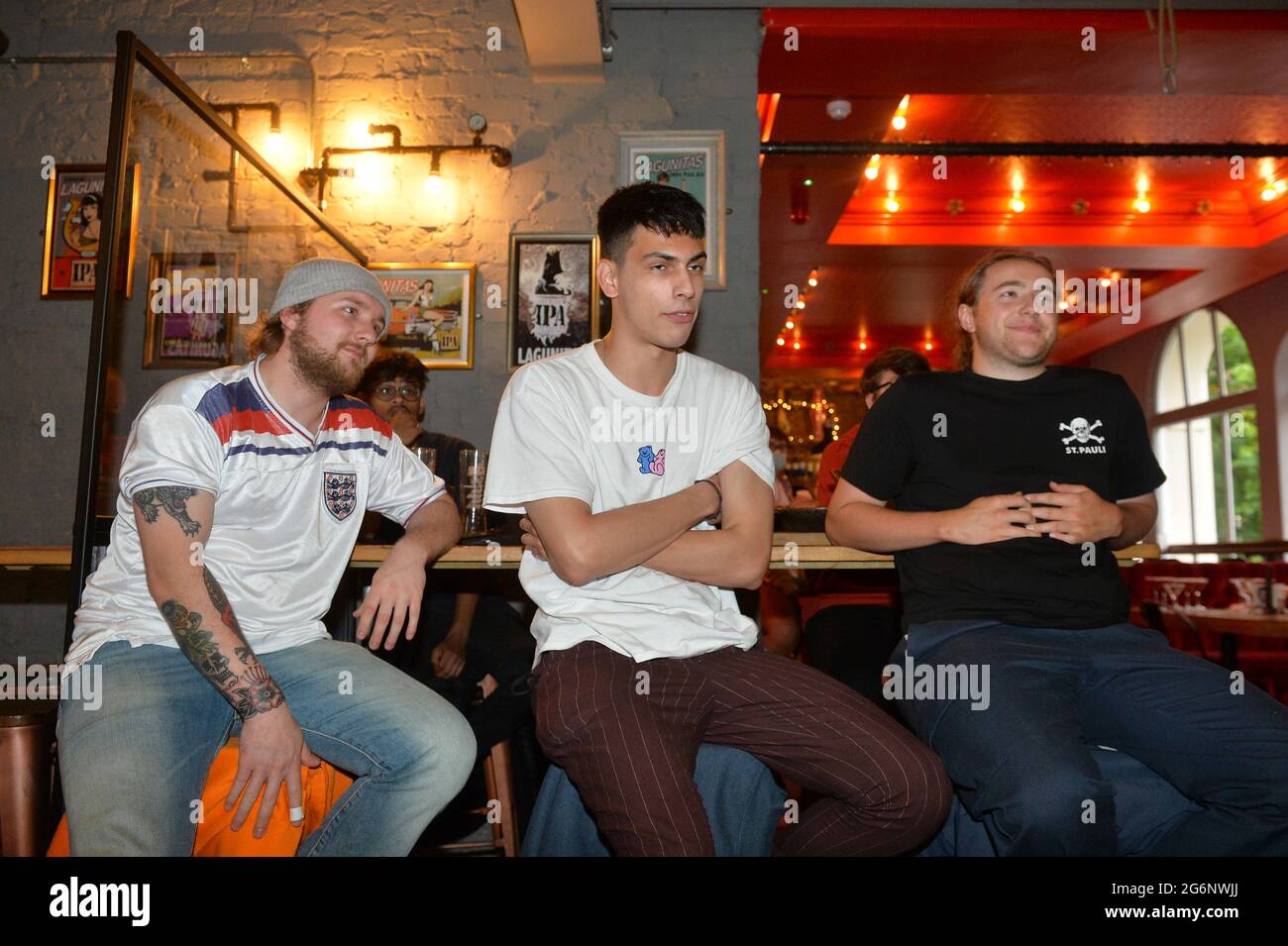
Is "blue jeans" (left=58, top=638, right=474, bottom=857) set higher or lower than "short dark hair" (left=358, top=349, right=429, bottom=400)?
lower

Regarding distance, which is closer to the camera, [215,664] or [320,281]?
[215,664]

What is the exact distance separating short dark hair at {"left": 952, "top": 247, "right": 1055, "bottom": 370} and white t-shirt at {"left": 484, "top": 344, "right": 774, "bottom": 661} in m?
0.64

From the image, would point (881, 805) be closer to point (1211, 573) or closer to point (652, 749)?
point (652, 749)

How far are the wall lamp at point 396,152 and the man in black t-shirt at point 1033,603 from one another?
2.51 meters

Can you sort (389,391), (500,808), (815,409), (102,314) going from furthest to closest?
1. (815,409)
2. (389,391)
3. (500,808)
4. (102,314)

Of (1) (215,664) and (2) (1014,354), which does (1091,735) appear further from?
(1) (215,664)

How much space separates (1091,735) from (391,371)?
8.33 feet

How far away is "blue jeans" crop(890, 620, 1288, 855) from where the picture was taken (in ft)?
5.01

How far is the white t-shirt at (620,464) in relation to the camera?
169cm

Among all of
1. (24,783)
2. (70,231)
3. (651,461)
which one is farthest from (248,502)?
(70,231)

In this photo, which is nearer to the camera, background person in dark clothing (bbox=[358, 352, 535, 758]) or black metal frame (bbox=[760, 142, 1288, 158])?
background person in dark clothing (bbox=[358, 352, 535, 758])

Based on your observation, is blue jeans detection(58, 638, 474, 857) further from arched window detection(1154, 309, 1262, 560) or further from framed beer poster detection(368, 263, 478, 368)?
arched window detection(1154, 309, 1262, 560)

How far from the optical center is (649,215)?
184cm

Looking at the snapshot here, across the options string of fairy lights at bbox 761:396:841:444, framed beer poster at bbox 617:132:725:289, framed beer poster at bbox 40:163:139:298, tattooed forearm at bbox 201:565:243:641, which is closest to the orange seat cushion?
tattooed forearm at bbox 201:565:243:641
